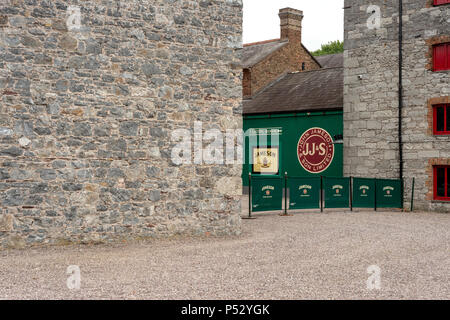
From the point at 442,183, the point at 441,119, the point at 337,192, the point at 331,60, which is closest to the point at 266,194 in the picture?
the point at 337,192

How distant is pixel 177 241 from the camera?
1078 centimetres

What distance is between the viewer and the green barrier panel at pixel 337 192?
17250mm

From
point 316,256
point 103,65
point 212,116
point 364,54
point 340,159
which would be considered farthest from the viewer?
point 340,159

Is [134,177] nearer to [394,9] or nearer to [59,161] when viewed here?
[59,161]

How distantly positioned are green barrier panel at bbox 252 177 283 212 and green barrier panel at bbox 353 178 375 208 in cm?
292

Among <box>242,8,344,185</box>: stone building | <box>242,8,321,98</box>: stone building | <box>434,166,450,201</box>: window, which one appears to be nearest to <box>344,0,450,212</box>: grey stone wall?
<box>434,166,450,201</box>: window

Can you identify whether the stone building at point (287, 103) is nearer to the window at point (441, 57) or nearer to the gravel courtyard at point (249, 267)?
the window at point (441, 57)

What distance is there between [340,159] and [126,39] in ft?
41.0

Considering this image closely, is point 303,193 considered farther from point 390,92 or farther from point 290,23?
point 290,23

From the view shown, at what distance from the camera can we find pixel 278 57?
28.3 meters

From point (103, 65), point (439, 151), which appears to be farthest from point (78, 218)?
point (439, 151)

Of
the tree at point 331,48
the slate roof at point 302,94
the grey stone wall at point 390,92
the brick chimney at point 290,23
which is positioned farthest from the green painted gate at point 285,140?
the tree at point 331,48

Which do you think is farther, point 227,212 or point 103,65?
point 227,212

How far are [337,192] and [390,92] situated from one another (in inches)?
154
